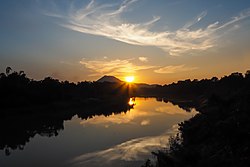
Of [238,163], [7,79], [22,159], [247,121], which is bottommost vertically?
[22,159]

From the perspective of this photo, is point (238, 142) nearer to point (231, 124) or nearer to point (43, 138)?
point (231, 124)

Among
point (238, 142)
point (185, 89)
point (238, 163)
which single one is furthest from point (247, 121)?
point (185, 89)

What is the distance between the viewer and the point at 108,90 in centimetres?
13125

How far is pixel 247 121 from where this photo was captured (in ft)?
58.2

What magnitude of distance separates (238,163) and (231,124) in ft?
22.5

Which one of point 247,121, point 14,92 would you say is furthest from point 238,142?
point 14,92

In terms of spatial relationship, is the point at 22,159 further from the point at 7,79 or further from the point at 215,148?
the point at 7,79

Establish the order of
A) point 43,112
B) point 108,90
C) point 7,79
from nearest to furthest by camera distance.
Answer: point 43,112 < point 7,79 < point 108,90

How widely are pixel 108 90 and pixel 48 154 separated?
349 feet

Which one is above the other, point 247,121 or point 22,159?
point 247,121

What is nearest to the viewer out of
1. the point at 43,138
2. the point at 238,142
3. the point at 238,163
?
the point at 238,163

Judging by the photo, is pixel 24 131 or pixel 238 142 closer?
pixel 238 142

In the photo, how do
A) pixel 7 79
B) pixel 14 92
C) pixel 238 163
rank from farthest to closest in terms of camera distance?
pixel 7 79
pixel 14 92
pixel 238 163

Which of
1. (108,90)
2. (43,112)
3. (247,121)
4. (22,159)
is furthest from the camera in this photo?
(108,90)
